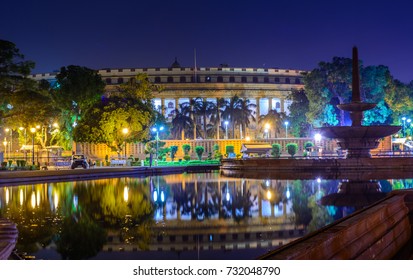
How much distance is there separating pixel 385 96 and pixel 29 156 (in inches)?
1569

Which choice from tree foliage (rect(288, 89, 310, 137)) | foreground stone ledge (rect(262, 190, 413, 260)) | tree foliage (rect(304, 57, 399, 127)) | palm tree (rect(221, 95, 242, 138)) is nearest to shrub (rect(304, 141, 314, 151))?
tree foliage (rect(304, 57, 399, 127))

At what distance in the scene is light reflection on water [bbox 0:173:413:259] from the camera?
35.9ft

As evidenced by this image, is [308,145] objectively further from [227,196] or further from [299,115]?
[227,196]

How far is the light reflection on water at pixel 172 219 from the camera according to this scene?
1095cm

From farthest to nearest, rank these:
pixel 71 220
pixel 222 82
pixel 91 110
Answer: pixel 222 82
pixel 91 110
pixel 71 220

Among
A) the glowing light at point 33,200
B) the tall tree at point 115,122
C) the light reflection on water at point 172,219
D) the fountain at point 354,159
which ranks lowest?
the light reflection on water at point 172,219

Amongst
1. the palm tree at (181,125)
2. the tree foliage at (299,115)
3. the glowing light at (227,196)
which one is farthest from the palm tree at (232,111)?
the glowing light at (227,196)

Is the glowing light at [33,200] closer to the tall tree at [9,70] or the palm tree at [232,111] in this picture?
the tall tree at [9,70]

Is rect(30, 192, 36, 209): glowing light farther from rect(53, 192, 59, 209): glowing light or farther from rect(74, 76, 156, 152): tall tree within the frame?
rect(74, 76, 156, 152): tall tree

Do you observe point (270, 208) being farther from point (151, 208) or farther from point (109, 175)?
point (109, 175)

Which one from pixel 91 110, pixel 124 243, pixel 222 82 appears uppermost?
pixel 222 82

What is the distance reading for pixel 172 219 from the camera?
15.2 meters
